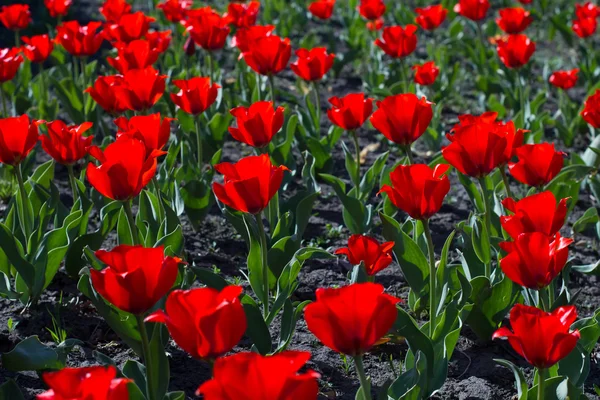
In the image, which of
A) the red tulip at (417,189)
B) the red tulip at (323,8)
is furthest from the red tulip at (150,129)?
the red tulip at (323,8)

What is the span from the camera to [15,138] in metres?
2.71

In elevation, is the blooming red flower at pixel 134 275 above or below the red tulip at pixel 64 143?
above

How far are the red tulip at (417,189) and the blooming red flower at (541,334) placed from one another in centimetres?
48

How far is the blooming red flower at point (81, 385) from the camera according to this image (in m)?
1.42

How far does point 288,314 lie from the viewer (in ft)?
8.18

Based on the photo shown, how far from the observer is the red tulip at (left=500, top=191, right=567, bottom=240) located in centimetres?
222

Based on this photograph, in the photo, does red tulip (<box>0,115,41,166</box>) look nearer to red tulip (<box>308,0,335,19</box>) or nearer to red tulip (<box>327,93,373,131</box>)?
red tulip (<box>327,93,373,131</box>)

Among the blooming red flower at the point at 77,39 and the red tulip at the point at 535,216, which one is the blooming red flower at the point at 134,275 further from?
the blooming red flower at the point at 77,39

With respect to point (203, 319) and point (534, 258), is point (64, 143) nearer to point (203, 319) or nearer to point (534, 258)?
point (203, 319)

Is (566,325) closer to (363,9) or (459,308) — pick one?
(459,308)

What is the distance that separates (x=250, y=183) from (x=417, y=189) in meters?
0.42

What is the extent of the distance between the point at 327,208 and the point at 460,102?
181 cm

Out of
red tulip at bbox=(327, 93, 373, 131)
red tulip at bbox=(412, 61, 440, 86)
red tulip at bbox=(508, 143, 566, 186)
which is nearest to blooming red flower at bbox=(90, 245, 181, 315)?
red tulip at bbox=(508, 143, 566, 186)

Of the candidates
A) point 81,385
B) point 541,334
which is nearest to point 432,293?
point 541,334
